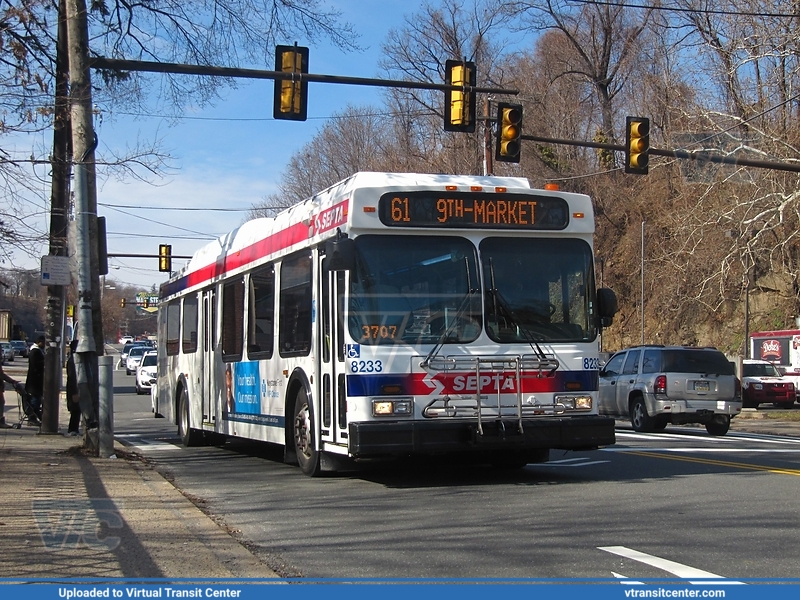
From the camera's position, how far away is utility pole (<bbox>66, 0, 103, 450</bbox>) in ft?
46.7

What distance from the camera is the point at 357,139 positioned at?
5794cm

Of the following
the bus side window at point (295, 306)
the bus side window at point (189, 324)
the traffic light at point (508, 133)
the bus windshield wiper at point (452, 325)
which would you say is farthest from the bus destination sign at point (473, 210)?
the bus side window at point (189, 324)

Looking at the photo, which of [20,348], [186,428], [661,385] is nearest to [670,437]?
[661,385]

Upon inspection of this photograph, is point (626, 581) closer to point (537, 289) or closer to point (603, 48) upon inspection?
point (537, 289)

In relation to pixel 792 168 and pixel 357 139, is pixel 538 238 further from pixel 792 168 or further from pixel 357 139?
pixel 357 139

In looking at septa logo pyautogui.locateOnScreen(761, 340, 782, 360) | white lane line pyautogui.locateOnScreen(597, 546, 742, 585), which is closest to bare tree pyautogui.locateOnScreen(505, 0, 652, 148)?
septa logo pyautogui.locateOnScreen(761, 340, 782, 360)

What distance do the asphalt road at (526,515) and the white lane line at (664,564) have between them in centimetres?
1

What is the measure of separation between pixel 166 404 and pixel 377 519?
480 inches

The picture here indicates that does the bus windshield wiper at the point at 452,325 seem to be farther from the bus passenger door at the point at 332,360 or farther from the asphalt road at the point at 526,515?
the asphalt road at the point at 526,515

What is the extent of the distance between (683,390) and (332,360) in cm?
1137

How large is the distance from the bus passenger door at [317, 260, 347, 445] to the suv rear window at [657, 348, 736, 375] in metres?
11.2

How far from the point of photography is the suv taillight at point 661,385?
2062 cm

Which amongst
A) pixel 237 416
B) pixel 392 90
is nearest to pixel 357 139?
pixel 392 90

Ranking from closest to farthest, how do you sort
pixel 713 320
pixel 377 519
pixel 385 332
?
pixel 377 519, pixel 385 332, pixel 713 320
